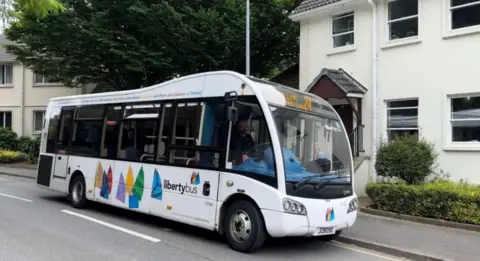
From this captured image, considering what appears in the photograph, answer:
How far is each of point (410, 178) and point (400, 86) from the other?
3.27m

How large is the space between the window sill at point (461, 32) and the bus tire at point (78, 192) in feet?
33.4

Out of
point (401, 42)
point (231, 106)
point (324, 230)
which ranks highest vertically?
point (401, 42)

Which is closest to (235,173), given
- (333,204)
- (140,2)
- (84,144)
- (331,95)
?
(333,204)

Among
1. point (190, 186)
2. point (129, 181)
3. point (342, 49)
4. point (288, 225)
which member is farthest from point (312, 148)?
point (342, 49)

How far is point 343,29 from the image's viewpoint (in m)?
15.3

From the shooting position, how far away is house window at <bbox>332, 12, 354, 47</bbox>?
15.1m

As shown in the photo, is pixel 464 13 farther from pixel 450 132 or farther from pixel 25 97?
pixel 25 97

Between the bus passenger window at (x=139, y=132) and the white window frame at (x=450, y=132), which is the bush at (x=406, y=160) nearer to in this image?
the white window frame at (x=450, y=132)

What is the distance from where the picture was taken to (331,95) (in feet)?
46.3

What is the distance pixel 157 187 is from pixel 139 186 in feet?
2.07

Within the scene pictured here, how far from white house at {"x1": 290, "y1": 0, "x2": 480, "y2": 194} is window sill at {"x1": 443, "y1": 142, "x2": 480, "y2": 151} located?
2 centimetres

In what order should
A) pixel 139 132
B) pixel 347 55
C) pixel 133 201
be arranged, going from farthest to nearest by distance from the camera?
pixel 347 55, pixel 139 132, pixel 133 201

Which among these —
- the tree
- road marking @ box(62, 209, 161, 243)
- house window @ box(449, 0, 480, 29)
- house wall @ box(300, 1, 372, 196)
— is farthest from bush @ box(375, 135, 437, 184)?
the tree

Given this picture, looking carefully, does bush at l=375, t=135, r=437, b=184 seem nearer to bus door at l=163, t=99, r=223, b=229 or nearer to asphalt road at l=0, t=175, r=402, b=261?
asphalt road at l=0, t=175, r=402, b=261
